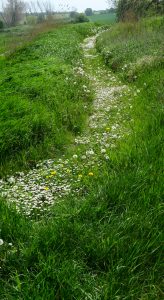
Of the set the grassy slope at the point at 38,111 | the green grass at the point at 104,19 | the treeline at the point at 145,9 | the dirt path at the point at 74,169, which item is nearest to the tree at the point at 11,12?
the green grass at the point at 104,19

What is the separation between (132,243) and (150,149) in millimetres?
2115

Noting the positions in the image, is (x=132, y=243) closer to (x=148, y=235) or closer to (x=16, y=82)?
(x=148, y=235)

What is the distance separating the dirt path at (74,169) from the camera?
14.5ft

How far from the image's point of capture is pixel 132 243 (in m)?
3.16

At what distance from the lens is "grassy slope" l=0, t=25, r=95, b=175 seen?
6082 mm

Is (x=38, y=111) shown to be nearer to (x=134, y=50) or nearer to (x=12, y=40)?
(x=134, y=50)

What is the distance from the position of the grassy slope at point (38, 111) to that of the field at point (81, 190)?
27mm

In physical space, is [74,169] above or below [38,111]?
below

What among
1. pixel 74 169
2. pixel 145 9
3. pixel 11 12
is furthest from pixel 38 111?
pixel 11 12

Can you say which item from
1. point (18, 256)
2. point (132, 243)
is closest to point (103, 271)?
point (132, 243)

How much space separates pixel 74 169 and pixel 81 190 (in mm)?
739

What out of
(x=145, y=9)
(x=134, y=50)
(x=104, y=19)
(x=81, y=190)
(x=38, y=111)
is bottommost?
(x=81, y=190)

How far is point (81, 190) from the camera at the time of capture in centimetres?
454

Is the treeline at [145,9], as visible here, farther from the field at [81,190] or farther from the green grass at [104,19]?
the field at [81,190]
